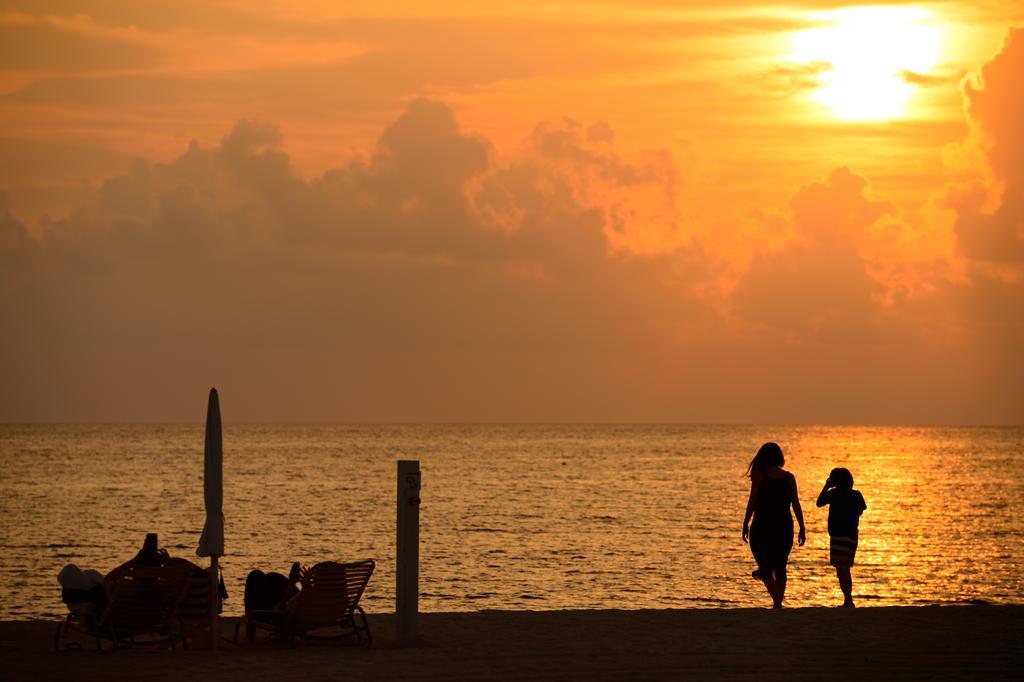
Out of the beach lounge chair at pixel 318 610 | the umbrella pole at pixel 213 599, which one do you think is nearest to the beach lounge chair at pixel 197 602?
the beach lounge chair at pixel 318 610

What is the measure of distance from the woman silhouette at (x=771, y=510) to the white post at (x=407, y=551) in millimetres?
3686

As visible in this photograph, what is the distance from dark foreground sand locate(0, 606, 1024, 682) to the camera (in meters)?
11.1

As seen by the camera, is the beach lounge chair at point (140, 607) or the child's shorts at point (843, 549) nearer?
the beach lounge chair at point (140, 607)

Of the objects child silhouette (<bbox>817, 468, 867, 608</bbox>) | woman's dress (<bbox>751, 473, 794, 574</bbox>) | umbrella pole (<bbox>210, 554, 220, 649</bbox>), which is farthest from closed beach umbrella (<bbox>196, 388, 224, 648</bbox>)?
child silhouette (<bbox>817, 468, 867, 608</bbox>)

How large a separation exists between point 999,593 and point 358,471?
79.7m

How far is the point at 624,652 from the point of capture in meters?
12.1

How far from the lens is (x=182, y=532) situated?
54719 millimetres

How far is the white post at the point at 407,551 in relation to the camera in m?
12.4

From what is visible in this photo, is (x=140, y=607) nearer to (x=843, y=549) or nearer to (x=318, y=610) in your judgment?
(x=318, y=610)

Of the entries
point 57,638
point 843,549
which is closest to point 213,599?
point 57,638

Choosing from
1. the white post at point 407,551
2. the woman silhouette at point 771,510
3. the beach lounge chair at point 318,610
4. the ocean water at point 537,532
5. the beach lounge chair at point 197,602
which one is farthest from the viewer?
the ocean water at point 537,532

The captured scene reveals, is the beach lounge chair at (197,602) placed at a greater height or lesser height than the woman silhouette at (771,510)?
lesser

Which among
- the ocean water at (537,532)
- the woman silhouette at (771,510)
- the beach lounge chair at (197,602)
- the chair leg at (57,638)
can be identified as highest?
the woman silhouette at (771,510)

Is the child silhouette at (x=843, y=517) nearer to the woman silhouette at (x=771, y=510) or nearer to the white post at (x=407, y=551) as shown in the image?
the woman silhouette at (x=771, y=510)
